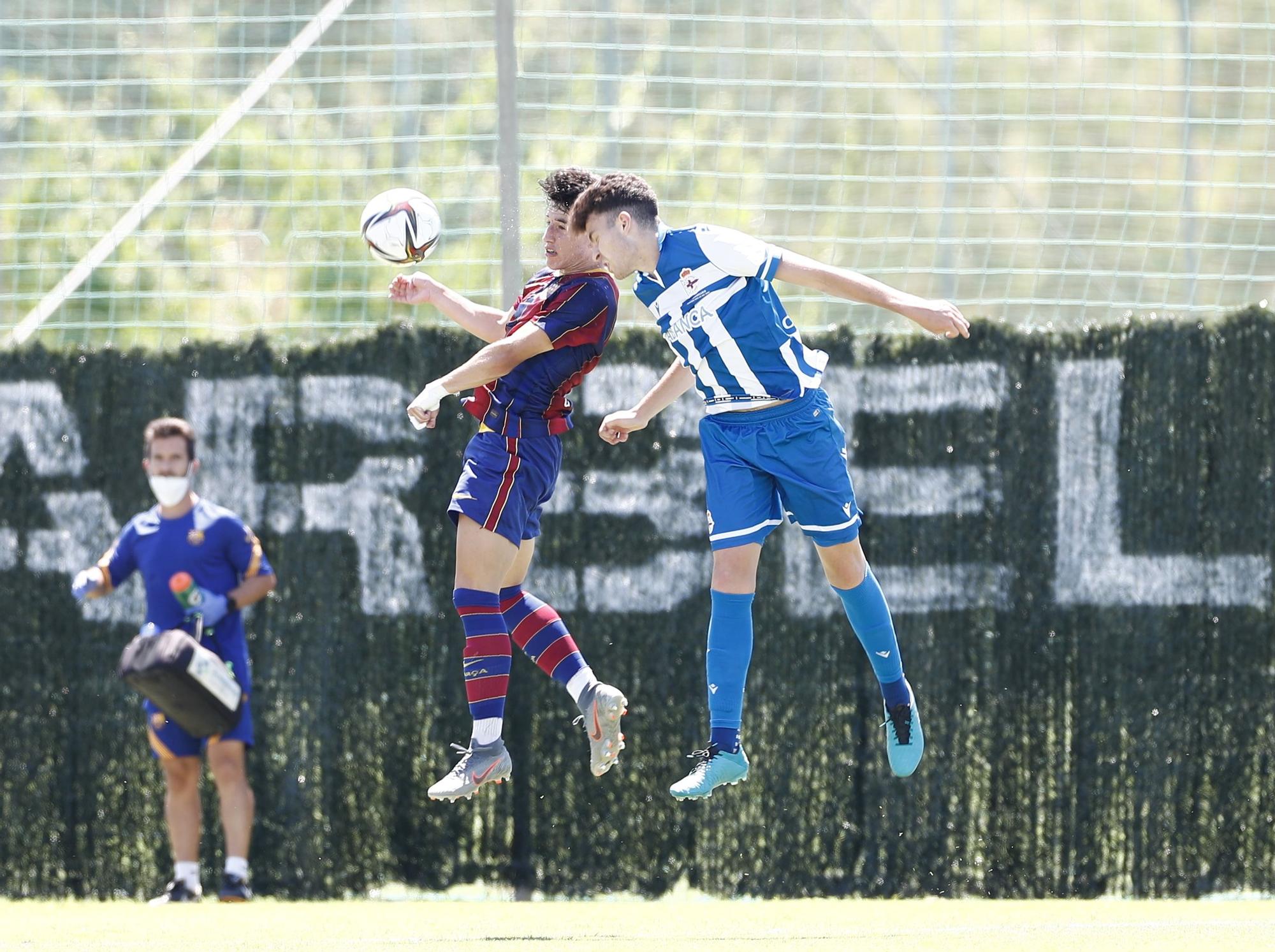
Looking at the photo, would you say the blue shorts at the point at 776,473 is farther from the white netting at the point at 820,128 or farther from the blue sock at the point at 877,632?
the white netting at the point at 820,128

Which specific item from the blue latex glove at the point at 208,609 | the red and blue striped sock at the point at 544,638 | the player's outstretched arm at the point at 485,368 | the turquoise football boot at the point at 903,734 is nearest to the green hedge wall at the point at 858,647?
the blue latex glove at the point at 208,609

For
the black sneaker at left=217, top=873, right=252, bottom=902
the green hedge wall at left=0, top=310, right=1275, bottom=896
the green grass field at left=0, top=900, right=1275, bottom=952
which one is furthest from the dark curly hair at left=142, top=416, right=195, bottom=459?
the green grass field at left=0, top=900, right=1275, bottom=952

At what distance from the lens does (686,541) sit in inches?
337

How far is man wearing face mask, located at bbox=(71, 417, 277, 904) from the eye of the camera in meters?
8.48

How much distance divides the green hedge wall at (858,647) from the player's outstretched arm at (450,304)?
169 centimetres

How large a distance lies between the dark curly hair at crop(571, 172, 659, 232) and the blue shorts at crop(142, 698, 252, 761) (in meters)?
3.36

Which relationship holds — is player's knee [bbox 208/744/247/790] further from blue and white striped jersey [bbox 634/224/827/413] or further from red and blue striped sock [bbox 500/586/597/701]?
blue and white striped jersey [bbox 634/224/827/413]

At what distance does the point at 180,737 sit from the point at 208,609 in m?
0.62

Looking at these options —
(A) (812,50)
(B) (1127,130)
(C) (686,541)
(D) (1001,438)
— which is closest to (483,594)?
(C) (686,541)

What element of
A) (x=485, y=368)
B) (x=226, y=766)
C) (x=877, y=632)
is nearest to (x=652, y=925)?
(x=877, y=632)

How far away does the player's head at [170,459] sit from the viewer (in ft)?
27.9

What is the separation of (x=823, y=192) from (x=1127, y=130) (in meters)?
1.49

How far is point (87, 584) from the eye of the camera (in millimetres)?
8414

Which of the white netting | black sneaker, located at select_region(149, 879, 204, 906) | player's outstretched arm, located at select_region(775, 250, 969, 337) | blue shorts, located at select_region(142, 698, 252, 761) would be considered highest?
the white netting
